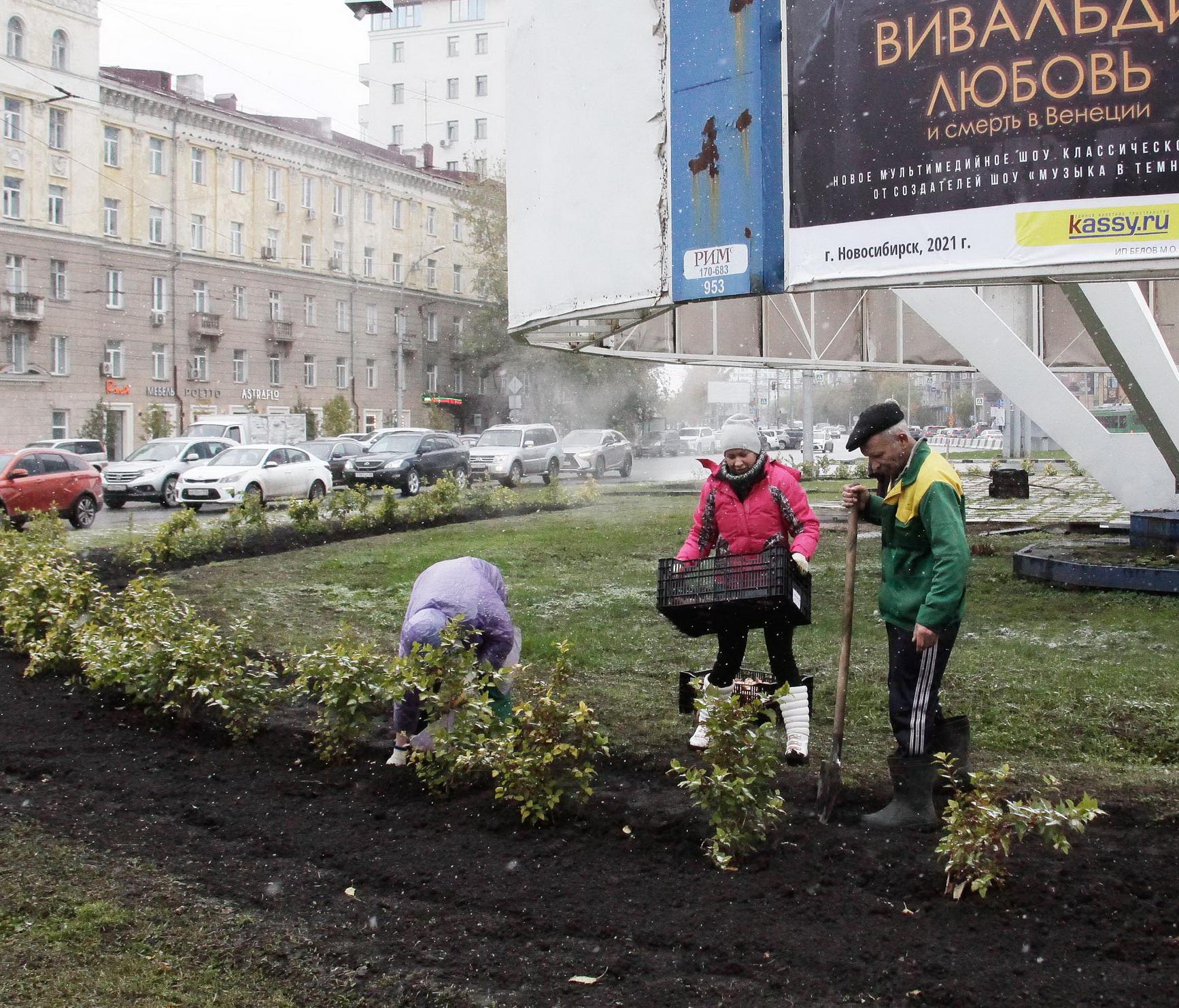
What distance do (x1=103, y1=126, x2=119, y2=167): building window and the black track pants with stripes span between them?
155 feet

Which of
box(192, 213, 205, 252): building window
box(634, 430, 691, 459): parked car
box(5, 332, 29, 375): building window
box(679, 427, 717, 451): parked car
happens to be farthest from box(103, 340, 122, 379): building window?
box(679, 427, 717, 451): parked car

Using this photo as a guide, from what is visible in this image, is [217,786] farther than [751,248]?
No

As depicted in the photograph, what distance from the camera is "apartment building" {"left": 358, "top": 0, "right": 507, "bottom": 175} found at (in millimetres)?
76750

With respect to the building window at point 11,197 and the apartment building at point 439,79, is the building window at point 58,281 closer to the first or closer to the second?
the building window at point 11,197

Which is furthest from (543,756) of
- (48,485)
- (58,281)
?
(58,281)

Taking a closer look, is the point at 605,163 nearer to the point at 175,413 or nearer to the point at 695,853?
the point at 695,853

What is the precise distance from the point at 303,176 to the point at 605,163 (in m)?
49.2

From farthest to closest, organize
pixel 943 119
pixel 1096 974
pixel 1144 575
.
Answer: pixel 1144 575 → pixel 943 119 → pixel 1096 974

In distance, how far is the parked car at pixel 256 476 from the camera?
2631cm

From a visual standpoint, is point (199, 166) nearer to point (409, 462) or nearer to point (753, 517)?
point (409, 462)

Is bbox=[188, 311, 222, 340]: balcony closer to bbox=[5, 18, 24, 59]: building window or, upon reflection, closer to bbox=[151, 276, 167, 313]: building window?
bbox=[151, 276, 167, 313]: building window

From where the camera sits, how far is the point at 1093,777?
5383mm

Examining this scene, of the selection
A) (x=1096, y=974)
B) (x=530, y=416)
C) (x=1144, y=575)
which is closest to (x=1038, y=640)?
(x=1144, y=575)

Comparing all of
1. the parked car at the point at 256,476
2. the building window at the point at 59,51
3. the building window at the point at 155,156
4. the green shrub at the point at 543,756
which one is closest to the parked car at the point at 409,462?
the parked car at the point at 256,476
